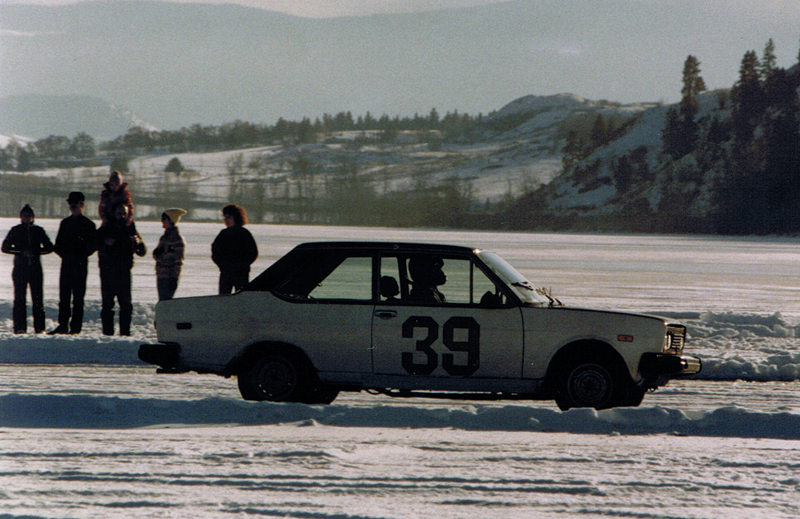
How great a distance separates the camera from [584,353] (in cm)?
656

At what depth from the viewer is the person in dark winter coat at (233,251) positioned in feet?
33.4

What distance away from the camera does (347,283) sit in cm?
713

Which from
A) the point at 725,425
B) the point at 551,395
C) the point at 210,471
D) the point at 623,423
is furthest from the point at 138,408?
the point at 725,425

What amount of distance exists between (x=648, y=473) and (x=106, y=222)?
790 centimetres

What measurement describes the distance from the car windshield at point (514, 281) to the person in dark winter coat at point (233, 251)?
407cm

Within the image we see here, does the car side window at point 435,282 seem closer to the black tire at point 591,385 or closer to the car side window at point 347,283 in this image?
the car side window at point 347,283

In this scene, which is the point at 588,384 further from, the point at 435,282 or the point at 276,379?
the point at 276,379

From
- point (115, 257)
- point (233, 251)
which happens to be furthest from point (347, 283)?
point (115, 257)

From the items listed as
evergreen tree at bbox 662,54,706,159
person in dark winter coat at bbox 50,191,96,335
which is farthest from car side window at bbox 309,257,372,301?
evergreen tree at bbox 662,54,706,159

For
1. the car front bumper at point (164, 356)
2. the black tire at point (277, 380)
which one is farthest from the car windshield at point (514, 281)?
the car front bumper at point (164, 356)

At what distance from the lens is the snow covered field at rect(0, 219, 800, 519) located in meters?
4.29

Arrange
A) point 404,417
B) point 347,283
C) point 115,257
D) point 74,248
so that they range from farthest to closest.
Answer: point 115,257
point 74,248
point 347,283
point 404,417

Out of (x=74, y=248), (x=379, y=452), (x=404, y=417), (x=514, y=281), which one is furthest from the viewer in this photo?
(x=74, y=248)

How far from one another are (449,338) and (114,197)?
236 inches
